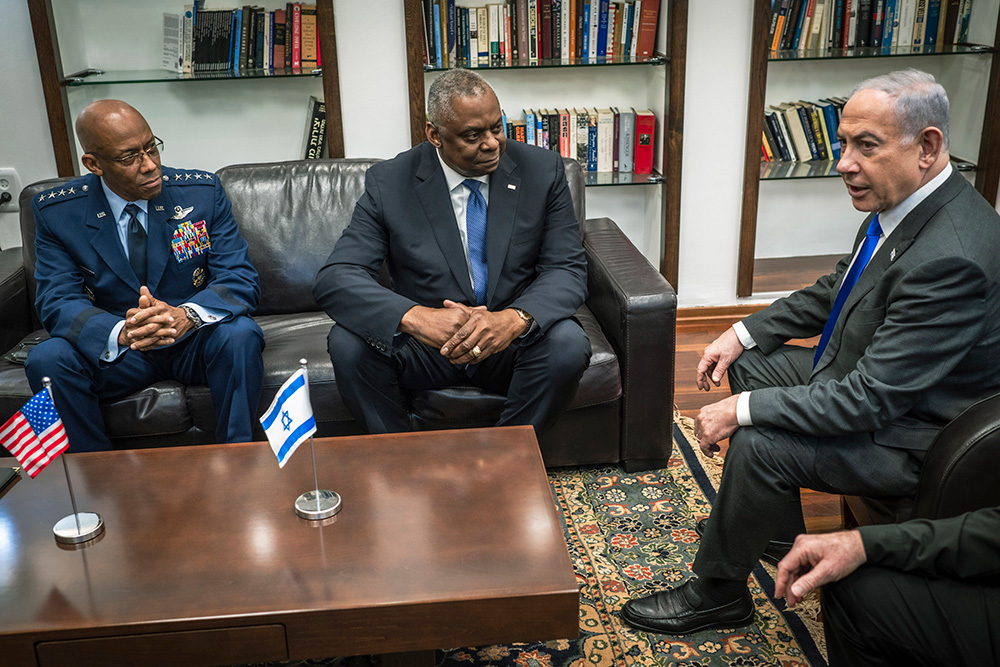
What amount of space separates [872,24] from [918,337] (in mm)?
2364

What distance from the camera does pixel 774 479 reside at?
72.3 inches

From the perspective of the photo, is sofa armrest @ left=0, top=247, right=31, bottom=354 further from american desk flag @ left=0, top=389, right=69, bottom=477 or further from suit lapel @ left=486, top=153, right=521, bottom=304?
suit lapel @ left=486, top=153, right=521, bottom=304

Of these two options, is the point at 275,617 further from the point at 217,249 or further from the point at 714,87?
the point at 714,87

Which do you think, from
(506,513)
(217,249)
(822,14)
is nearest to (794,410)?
(506,513)

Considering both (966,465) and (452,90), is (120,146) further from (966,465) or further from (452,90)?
(966,465)

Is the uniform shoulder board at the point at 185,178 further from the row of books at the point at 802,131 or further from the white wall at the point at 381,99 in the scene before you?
the row of books at the point at 802,131

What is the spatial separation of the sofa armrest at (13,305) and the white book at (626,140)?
7.23 feet

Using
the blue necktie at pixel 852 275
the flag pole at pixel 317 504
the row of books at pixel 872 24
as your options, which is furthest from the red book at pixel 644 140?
the flag pole at pixel 317 504

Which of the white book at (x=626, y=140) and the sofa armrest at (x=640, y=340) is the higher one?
the white book at (x=626, y=140)

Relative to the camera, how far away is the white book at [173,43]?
331 centimetres

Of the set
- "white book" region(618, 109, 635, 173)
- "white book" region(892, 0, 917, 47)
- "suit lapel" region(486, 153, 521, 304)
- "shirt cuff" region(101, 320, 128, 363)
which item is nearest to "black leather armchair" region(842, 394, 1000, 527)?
"suit lapel" region(486, 153, 521, 304)

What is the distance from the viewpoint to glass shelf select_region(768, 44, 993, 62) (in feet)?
11.3

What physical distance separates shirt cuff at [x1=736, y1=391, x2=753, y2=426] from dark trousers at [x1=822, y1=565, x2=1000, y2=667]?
454 mm

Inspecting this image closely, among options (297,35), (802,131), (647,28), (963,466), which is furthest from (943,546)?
(297,35)
